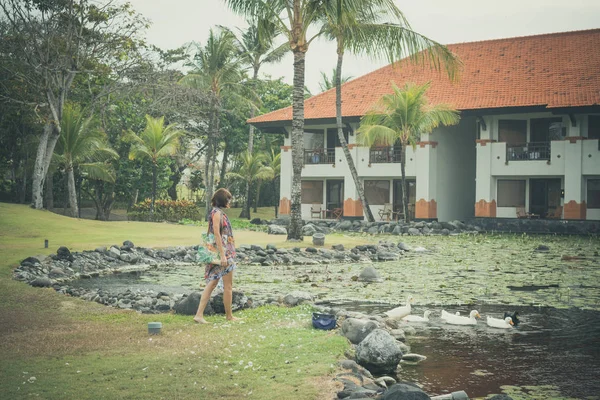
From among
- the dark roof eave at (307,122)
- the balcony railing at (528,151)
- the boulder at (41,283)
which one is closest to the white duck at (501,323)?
the boulder at (41,283)

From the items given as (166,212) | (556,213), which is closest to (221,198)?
(556,213)

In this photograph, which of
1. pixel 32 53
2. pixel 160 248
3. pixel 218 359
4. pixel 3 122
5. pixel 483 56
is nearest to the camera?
pixel 218 359

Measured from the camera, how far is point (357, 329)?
8641mm

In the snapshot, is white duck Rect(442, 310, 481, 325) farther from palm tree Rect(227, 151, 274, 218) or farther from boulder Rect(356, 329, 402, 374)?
palm tree Rect(227, 151, 274, 218)

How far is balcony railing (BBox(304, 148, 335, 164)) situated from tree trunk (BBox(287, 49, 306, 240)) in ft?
53.4

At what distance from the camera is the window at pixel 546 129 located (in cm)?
3425

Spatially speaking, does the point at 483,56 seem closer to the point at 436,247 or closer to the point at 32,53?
the point at 436,247

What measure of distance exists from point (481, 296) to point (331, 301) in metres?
3.11

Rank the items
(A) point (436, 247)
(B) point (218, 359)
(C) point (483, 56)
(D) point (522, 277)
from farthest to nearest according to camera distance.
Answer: (C) point (483, 56), (A) point (436, 247), (D) point (522, 277), (B) point (218, 359)

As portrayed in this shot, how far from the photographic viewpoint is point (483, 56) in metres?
39.3

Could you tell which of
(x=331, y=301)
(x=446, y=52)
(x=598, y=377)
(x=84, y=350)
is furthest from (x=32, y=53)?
(x=598, y=377)

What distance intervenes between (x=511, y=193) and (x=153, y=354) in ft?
101

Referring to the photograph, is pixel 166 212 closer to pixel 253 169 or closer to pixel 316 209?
pixel 253 169

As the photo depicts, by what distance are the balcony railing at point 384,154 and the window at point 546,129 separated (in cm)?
708
